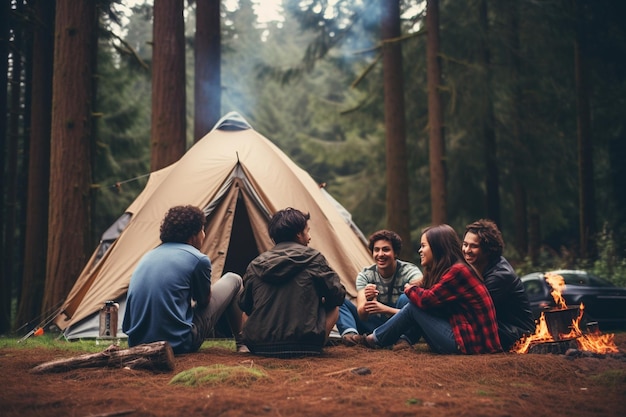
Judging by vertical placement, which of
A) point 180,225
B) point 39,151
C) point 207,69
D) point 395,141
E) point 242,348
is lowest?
point 242,348

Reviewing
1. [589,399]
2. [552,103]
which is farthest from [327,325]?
[552,103]

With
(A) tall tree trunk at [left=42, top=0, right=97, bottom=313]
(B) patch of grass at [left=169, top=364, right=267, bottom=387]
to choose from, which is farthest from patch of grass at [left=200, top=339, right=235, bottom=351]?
(A) tall tree trunk at [left=42, top=0, right=97, bottom=313]

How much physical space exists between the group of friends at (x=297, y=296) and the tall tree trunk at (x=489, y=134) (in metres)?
10.6

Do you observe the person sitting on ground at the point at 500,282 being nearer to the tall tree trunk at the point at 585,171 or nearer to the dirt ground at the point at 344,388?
the dirt ground at the point at 344,388

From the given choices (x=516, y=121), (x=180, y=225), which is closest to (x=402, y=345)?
(x=180, y=225)

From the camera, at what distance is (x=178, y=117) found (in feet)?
32.7

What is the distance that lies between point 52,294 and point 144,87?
74.6 feet

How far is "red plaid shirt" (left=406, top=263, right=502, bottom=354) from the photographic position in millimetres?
5051

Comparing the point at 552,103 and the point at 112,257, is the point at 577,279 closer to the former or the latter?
the point at 112,257

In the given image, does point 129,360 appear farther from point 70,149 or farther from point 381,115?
point 381,115

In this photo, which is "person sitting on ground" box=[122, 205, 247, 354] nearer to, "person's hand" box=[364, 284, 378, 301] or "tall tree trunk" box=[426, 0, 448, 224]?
"person's hand" box=[364, 284, 378, 301]

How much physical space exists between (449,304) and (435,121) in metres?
8.60

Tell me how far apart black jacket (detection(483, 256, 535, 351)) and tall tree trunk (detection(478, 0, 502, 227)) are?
1049 centimetres

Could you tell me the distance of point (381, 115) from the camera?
18047mm
